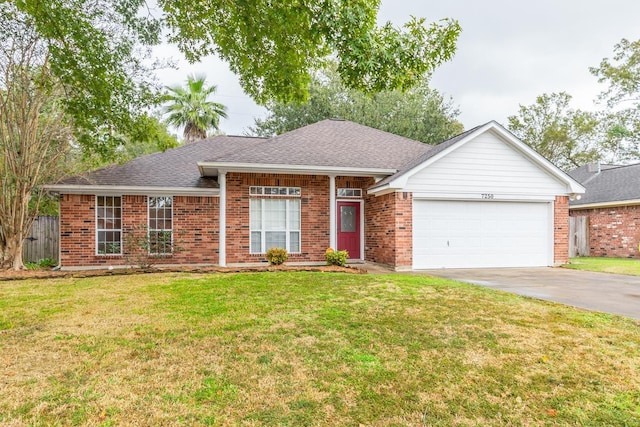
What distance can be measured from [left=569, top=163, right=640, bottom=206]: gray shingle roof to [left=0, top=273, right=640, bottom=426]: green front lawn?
13.9 meters

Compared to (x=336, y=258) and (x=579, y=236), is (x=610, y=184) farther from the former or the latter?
(x=336, y=258)

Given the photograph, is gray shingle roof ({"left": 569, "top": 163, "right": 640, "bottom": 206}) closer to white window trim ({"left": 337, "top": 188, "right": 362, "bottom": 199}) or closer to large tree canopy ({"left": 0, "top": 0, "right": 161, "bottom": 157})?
white window trim ({"left": 337, "top": 188, "right": 362, "bottom": 199})

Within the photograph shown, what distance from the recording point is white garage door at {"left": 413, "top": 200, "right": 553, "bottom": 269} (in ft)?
37.2

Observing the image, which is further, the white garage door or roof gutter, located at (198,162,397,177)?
the white garage door

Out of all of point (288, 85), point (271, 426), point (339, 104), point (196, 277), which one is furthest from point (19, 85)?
point (339, 104)

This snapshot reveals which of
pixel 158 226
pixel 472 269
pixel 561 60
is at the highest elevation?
pixel 561 60

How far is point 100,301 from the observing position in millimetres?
6332

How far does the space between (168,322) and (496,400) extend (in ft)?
13.1

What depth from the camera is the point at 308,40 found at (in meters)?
6.06

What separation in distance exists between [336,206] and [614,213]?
42.1ft

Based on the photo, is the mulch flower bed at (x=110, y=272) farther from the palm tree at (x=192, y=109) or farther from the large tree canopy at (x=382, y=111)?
the large tree canopy at (x=382, y=111)

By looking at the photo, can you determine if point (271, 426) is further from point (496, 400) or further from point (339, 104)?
point (339, 104)

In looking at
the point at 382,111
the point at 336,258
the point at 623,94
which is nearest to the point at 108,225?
the point at 336,258

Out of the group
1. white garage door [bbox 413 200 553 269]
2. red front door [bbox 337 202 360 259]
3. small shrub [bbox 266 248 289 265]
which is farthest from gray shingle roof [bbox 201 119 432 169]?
small shrub [bbox 266 248 289 265]
